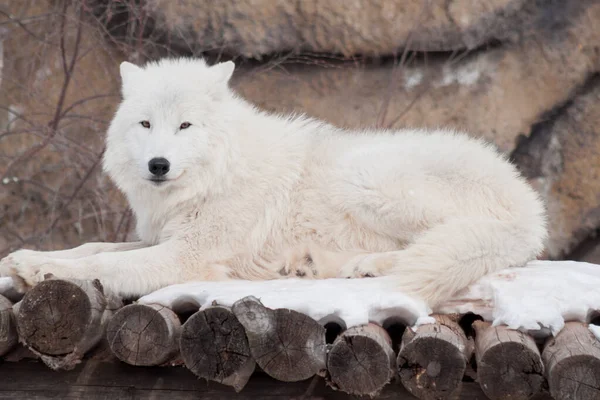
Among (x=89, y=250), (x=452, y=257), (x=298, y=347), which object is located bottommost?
(x=89, y=250)

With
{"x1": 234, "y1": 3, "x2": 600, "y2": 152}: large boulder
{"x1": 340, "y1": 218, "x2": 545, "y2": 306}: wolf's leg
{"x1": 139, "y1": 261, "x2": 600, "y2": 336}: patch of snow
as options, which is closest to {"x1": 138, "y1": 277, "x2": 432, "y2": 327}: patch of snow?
{"x1": 139, "y1": 261, "x2": 600, "y2": 336}: patch of snow

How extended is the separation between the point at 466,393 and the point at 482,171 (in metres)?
1.43

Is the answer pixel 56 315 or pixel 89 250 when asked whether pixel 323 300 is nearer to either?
pixel 56 315

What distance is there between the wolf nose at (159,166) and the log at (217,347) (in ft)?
3.70

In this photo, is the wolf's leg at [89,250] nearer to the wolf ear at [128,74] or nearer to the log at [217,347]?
the wolf ear at [128,74]

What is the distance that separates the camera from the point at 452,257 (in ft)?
11.1

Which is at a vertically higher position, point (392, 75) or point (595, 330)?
point (595, 330)

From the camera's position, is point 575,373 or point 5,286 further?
point 5,286

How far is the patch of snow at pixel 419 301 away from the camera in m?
3.00

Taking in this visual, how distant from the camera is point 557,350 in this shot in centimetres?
276

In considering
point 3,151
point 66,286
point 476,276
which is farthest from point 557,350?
point 3,151

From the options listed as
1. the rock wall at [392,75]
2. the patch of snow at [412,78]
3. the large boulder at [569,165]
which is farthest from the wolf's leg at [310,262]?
the large boulder at [569,165]

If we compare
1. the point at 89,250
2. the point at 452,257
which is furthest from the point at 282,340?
the point at 89,250

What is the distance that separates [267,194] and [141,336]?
4.54ft
